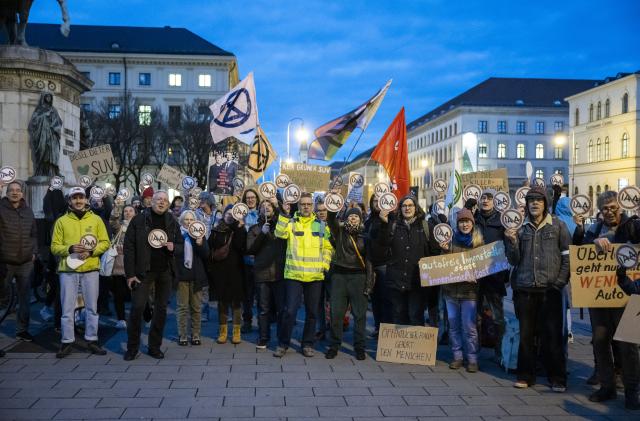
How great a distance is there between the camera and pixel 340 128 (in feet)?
43.5

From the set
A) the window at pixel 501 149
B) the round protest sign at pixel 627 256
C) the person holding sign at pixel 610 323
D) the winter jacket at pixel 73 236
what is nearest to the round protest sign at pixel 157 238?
the winter jacket at pixel 73 236

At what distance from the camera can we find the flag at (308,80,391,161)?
13.2 meters

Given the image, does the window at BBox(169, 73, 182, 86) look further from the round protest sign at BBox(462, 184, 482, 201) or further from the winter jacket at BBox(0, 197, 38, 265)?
the winter jacket at BBox(0, 197, 38, 265)

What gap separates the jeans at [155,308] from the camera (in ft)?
26.5

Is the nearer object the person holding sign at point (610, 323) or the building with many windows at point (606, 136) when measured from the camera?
the person holding sign at point (610, 323)

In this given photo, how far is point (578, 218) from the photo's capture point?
312 inches

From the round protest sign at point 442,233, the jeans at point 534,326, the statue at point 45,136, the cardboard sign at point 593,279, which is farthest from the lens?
the statue at point 45,136

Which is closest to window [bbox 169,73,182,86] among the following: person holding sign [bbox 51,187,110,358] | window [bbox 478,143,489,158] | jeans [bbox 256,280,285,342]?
window [bbox 478,143,489,158]

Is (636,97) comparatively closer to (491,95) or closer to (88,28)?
(491,95)

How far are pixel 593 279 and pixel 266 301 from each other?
417 cm

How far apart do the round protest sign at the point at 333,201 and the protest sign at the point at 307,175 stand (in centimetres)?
280

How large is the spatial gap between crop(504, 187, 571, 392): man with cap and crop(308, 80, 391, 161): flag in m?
6.45

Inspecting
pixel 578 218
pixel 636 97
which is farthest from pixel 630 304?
pixel 636 97

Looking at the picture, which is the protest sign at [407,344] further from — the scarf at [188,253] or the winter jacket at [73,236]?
the winter jacket at [73,236]
